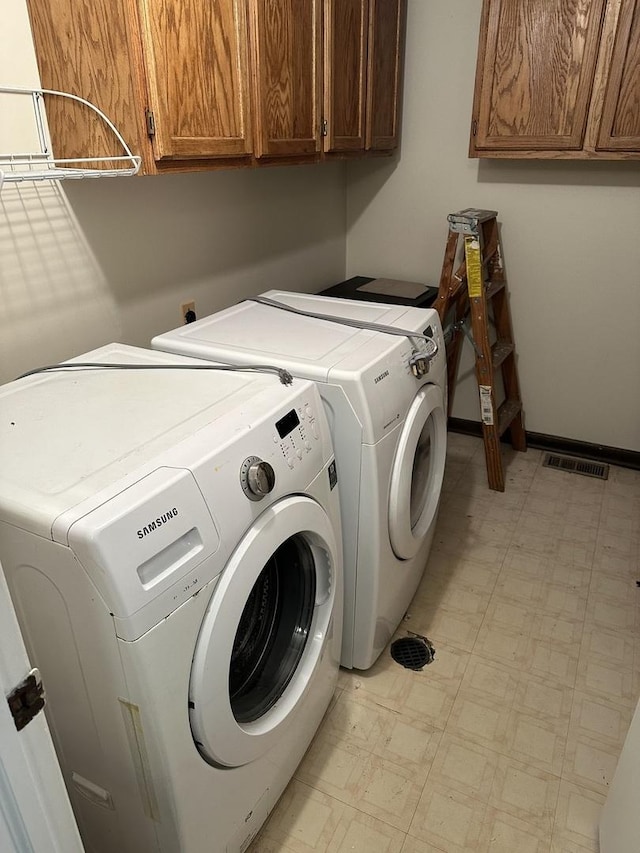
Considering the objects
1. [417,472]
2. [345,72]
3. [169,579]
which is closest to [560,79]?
[345,72]

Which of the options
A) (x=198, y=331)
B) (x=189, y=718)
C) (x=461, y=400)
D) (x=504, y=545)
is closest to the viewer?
(x=189, y=718)

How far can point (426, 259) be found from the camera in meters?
2.75

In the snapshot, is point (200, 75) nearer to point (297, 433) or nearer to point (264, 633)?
point (297, 433)

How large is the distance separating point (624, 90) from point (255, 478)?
194 cm

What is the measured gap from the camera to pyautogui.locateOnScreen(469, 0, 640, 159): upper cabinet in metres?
1.93

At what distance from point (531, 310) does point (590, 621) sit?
138 centimetres

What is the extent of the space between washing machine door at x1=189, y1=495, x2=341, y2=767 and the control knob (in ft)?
0.16

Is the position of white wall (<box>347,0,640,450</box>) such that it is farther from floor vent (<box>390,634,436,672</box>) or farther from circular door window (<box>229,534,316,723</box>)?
circular door window (<box>229,534,316,723</box>)

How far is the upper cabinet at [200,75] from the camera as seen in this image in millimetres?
1221

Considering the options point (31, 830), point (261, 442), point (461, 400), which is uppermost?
point (261, 442)

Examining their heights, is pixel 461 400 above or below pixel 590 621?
above

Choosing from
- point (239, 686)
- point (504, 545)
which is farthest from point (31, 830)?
point (504, 545)

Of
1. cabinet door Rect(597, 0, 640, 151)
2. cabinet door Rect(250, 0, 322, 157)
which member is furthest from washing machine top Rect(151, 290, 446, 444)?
cabinet door Rect(597, 0, 640, 151)

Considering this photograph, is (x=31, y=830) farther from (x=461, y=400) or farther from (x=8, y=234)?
(x=461, y=400)
